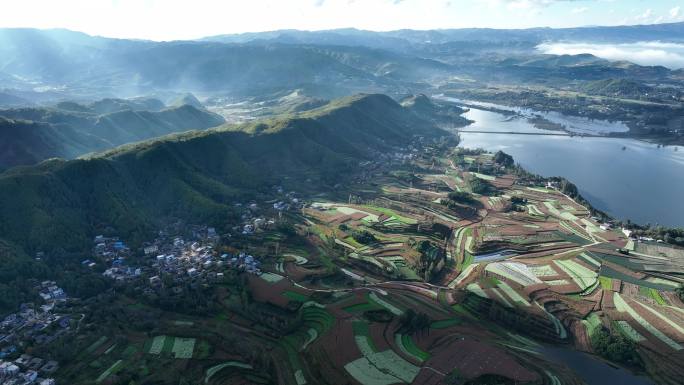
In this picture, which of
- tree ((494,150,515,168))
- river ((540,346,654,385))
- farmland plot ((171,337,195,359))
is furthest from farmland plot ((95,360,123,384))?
tree ((494,150,515,168))

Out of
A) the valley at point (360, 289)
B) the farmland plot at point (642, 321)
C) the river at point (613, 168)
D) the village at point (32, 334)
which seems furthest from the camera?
the river at point (613, 168)

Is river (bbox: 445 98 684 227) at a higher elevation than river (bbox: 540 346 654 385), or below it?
below

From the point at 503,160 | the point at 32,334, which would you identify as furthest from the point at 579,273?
the point at 32,334

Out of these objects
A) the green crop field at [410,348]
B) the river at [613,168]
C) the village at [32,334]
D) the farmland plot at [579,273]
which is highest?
the village at [32,334]

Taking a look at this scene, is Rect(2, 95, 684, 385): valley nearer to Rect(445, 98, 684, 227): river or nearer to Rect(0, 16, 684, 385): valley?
Rect(0, 16, 684, 385): valley

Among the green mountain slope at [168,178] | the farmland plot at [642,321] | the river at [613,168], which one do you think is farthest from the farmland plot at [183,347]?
the river at [613,168]

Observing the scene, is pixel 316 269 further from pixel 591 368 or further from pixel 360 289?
pixel 591 368

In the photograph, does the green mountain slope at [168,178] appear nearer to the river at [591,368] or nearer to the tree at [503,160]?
the tree at [503,160]

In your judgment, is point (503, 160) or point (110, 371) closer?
point (110, 371)
